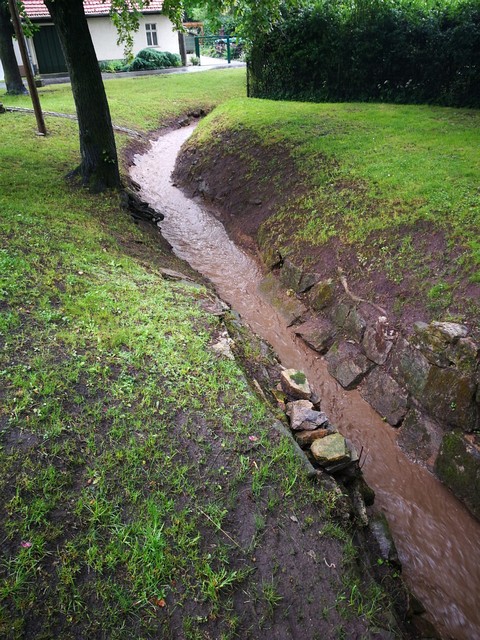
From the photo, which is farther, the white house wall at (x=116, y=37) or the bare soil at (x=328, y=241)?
the white house wall at (x=116, y=37)

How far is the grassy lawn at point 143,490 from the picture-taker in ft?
10.5

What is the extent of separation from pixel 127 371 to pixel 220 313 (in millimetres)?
2185

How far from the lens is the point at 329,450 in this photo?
4738 mm

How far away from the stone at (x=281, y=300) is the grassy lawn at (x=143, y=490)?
232cm

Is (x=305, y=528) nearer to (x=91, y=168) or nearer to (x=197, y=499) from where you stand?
(x=197, y=499)

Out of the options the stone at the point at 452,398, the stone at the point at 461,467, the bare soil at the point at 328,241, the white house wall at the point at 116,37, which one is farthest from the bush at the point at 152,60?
the stone at the point at 461,467

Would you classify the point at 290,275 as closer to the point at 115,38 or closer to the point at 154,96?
the point at 154,96

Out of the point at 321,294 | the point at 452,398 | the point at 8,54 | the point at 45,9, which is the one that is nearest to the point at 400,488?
the point at 452,398

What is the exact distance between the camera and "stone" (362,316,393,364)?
6.67 meters

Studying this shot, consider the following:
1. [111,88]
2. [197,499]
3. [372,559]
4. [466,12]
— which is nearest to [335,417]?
[372,559]

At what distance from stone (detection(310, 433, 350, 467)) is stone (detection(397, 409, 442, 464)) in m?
1.60

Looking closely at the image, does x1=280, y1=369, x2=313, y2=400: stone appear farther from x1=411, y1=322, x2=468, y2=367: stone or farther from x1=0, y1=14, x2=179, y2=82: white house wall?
x1=0, y1=14, x2=179, y2=82: white house wall

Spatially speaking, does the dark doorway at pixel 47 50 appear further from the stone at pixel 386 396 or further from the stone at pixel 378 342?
the stone at pixel 386 396

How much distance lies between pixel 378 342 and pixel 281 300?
8.05 ft
